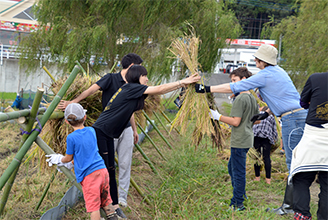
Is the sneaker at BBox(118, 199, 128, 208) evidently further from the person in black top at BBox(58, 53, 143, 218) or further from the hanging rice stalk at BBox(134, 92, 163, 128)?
the hanging rice stalk at BBox(134, 92, 163, 128)

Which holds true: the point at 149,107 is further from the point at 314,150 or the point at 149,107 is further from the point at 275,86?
the point at 314,150

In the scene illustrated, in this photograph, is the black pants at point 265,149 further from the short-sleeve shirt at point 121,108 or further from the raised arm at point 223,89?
the short-sleeve shirt at point 121,108

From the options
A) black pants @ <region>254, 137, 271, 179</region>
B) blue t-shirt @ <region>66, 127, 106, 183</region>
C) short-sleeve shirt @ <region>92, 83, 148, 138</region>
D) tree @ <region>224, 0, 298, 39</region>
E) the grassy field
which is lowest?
the grassy field

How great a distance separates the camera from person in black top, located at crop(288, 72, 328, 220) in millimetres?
2514

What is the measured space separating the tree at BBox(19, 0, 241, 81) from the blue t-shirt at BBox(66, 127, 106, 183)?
6.10 m

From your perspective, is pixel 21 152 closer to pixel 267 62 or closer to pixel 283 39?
pixel 267 62

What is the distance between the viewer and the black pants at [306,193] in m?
2.55

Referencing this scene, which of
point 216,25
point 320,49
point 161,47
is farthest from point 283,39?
point 161,47

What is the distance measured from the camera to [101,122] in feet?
9.13

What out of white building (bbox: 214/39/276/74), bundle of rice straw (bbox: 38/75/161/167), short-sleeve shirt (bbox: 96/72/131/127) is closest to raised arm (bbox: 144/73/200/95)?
short-sleeve shirt (bbox: 96/72/131/127)

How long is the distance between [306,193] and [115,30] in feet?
26.0

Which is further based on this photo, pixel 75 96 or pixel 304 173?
pixel 75 96

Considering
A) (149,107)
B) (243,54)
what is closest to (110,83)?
(149,107)

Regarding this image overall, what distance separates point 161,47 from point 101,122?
21.5ft
